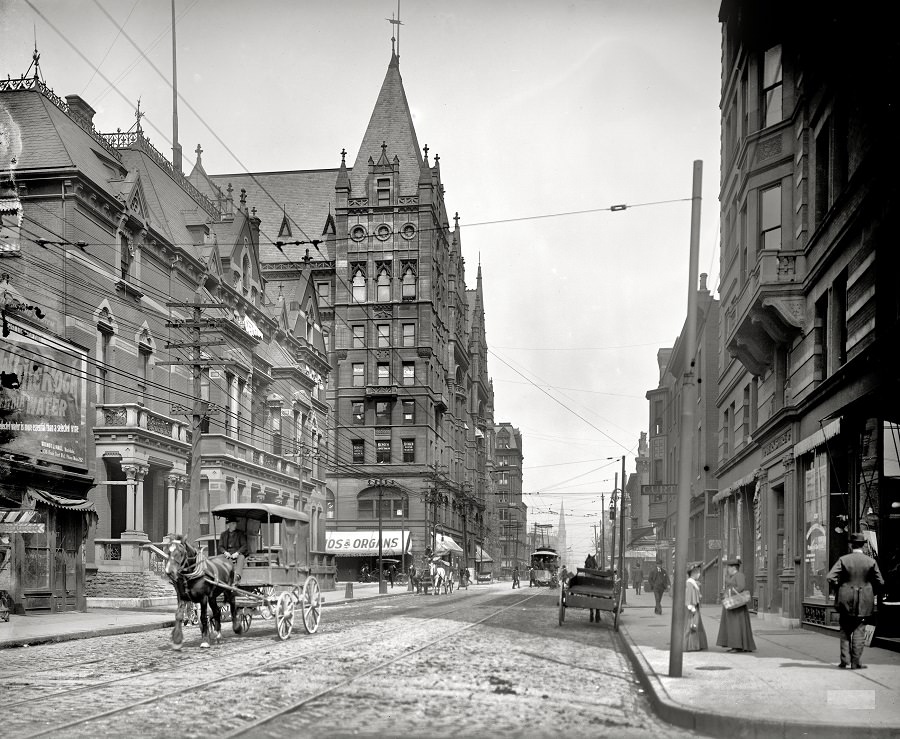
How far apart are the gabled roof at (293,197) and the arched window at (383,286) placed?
5.38m

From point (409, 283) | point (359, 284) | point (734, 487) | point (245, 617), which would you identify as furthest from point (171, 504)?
point (409, 283)

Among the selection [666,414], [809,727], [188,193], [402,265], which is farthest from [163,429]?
[402,265]

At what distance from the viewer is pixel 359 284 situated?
82.1 m

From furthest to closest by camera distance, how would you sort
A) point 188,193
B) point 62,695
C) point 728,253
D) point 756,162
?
point 188,193 → point 728,253 → point 756,162 → point 62,695

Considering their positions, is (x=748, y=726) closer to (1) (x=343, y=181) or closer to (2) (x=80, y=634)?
(2) (x=80, y=634)

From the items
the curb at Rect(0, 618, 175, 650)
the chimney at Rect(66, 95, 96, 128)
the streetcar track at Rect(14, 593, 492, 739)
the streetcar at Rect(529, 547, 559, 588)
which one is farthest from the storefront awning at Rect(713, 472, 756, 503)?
the streetcar at Rect(529, 547, 559, 588)

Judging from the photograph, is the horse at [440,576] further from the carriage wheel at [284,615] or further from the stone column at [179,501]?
the carriage wheel at [284,615]

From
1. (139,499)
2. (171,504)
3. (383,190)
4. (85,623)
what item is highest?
(383,190)

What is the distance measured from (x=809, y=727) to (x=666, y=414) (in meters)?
57.9

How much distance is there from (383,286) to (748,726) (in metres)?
73.9

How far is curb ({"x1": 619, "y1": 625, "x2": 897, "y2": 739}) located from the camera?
895 cm

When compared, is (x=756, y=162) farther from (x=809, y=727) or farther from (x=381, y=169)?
(x=381, y=169)

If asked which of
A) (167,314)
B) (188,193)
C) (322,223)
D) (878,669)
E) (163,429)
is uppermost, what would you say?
(322,223)

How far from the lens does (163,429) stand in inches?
1465
